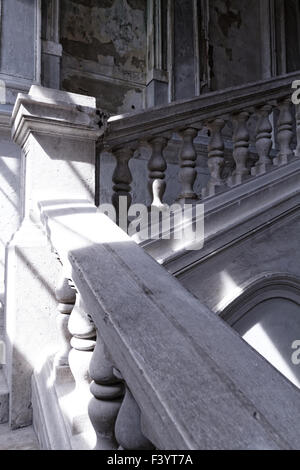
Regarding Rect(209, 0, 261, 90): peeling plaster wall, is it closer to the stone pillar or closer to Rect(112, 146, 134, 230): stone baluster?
Rect(112, 146, 134, 230): stone baluster

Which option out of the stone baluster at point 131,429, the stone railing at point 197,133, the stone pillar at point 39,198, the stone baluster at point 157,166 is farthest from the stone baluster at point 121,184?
the stone baluster at point 131,429

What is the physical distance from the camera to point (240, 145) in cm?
255

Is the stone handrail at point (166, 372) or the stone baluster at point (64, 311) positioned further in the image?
the stone baluster at point (64, 311)

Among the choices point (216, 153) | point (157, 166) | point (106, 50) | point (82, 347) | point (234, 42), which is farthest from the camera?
point (234, 42)

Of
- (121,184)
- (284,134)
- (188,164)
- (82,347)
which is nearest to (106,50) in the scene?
(284,134)

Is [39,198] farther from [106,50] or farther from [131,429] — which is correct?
[106,50]

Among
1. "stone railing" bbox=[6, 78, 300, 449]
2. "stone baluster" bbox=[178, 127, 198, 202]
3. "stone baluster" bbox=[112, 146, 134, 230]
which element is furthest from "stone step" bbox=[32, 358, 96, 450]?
"stone baluster" bbox=[178, 127, 198, 202]

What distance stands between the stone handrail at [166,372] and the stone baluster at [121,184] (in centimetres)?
89

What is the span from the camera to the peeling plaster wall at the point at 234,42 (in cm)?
549

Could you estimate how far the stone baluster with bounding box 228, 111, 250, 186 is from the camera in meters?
2.54

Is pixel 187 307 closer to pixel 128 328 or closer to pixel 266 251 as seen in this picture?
pixel 128 328

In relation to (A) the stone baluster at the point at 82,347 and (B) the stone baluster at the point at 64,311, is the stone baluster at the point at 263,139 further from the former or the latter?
(A) the stone baluster at the point at 82,347

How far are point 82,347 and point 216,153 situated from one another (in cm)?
167

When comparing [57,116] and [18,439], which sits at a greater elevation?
[57,116]
